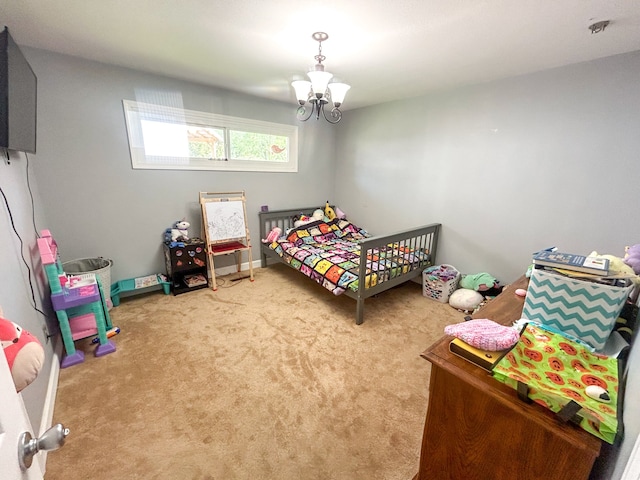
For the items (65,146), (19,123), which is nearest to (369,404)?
(19,123)

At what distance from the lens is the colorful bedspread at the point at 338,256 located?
2555 millimetres

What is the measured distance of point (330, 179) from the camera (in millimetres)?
4277

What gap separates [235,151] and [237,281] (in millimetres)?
1606

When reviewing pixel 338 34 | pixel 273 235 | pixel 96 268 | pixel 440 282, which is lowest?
pixel 440 282

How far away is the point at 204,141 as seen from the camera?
306cm

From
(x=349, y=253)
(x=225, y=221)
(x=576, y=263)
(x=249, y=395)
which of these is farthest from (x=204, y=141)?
(x=576, y=263)

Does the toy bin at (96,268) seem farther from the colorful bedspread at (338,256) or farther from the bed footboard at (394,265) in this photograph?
the bed footboard at (394,265)

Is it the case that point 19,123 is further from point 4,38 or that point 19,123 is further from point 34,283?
point 34,283

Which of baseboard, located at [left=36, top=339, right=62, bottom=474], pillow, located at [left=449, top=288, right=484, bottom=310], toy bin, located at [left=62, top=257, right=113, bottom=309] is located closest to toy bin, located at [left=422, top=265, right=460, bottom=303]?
pillow, located at [left=449, top=288, right=484, bottom=310]

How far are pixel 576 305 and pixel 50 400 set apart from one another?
2686 millimetres

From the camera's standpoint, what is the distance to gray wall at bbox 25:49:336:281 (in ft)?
7.50

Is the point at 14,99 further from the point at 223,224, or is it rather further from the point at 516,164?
the point at 516,164

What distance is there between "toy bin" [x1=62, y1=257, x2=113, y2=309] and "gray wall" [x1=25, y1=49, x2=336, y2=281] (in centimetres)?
10

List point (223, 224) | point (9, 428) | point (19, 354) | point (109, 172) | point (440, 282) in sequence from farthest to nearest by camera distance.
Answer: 1. point (223, 224)
2. point (440, 282)
3. point (109, 172)
4. point (19, 354)
5. point (9, 428)
